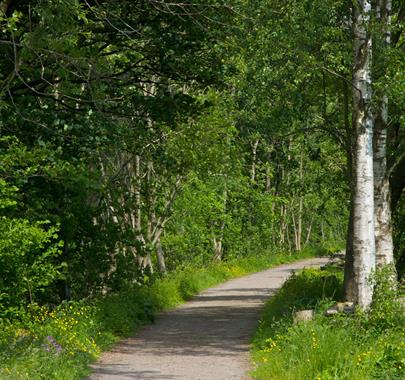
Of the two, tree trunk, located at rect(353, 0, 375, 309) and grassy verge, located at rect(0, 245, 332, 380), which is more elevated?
tree trunk, located at rect(353, 0, 375, 309)

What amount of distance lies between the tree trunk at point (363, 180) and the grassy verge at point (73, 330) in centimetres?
462

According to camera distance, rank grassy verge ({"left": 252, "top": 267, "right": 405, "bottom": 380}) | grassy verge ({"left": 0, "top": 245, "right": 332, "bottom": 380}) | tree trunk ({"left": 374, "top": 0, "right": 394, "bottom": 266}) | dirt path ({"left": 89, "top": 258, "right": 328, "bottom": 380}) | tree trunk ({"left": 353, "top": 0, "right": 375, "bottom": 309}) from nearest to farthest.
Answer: grassy verge ({"left": 252, "top": 267, "right": 405, "bottom": 380}), grassy verge ({"left": 0, "top": 245, "right": 332, "bottom": 380}), dirt path ({"left": 89, "top": 258, "right": 328, "bottom": 380}), tree trunk ({"left": 353, "top": 0, "right": 375, "bottom": 309}), tree trunk ({"left": 374, "top": 0, "right": 394, "bottom": 266})

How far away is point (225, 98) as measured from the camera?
1036 inches

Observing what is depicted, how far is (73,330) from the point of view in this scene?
14.9m

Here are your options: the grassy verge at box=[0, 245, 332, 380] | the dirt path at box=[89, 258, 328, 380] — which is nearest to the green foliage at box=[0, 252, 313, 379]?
the grassy verge at box=[0, 245, 332, 380]

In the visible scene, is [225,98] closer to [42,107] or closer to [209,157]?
[209,157]

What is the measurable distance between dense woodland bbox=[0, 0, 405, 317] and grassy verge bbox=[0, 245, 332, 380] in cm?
59

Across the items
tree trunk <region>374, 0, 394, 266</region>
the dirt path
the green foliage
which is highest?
tree trunk <region>374, 0, 394, 266</region>

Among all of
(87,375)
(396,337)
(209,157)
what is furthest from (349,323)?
(209,157)

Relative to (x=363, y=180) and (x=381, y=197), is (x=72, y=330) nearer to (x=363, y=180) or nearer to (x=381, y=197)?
(x=363, y=180)

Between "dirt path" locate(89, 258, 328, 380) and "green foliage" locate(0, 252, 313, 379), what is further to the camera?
"dirt path" locate(89, 258, 328, 380)

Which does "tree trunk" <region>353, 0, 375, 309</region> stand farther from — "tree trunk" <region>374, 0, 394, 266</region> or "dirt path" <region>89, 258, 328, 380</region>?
"tree trunk" <region>374, 0, 394, 266</region>

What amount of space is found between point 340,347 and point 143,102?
792cm

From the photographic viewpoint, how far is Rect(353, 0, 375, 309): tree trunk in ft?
47.1
